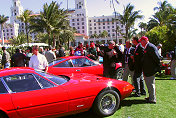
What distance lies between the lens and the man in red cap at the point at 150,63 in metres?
4.18

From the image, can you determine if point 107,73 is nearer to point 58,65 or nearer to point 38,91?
point 58,65

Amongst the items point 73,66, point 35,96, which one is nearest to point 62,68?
point 73,66

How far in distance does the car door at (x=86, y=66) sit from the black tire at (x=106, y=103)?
257 cm

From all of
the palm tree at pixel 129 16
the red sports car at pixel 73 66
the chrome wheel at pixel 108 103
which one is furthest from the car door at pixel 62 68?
the palm tree at pixel 129 16

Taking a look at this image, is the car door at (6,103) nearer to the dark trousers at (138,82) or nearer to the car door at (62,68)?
the car door at (62,68)

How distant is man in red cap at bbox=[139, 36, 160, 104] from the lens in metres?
4.18

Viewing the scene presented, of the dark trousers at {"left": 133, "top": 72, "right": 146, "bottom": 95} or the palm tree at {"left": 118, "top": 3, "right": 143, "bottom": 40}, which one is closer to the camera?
the dark trousers at {"left": 133, "top": 72, "right": 146, "bottom": 95}

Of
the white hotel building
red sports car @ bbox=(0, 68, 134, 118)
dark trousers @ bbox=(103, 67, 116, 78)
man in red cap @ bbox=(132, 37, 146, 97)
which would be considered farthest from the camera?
the white hotel building

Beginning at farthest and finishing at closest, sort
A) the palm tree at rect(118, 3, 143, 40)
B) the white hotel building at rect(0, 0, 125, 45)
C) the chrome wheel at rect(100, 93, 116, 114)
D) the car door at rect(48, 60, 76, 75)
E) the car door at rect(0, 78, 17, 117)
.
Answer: the white hotel building at rect(0, 0, 125, 45) → the palm tree at rect(118, 3, 143, 40) → the car door at rect(48, 60, 76, 75) → the chrome wheel at rect(100, 93, 116, 114) → the car door at rect(0, 78, 17, 117)

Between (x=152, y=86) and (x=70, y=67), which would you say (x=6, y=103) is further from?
(x=152, y=86)

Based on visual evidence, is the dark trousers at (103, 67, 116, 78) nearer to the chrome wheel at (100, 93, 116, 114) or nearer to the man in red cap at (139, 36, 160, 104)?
the man in red cap at (139, 36, 160, 104)

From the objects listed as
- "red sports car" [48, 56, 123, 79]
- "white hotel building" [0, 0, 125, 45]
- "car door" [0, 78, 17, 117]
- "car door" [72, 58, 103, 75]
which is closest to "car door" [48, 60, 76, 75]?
"red sports car" [48, 56, 123, 79]

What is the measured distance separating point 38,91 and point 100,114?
148cm

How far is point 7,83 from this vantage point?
3047mm
